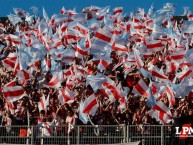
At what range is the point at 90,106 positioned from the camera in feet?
56.9

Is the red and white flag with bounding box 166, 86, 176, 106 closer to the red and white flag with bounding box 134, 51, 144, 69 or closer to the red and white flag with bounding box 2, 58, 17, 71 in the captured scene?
the red and white flag with bounding box 134, 51, 144, 69

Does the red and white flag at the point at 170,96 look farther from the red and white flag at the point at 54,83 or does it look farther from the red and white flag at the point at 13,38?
the red and white flag at the point at 13,38

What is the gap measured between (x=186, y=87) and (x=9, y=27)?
1108 cm

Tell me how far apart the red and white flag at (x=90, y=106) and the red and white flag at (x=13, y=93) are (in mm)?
2279

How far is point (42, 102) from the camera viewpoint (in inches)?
717

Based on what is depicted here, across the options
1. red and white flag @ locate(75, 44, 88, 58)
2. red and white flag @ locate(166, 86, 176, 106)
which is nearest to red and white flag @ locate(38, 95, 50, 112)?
red and white flag @ locate(75, 44, 88, 58)

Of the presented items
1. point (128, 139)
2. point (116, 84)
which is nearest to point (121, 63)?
point (116, 84)

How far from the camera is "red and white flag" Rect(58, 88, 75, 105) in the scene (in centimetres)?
1795

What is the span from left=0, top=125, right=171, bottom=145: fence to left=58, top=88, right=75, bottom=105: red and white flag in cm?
146

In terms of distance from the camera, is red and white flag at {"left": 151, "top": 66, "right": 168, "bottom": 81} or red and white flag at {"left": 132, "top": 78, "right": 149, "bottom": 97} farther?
red and white flag at {"left": 151, "top": 66, "right": 168, "bottom": 81}

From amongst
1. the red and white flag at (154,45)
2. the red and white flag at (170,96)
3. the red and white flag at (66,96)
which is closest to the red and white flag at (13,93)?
the red and white flag at (66,96)

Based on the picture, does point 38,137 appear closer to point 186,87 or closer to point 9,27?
point 186,87

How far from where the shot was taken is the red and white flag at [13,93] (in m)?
18.6

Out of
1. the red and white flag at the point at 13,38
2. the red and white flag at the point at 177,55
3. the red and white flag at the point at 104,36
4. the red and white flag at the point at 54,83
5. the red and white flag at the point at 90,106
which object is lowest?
the red and white flag at the point at 90,106
